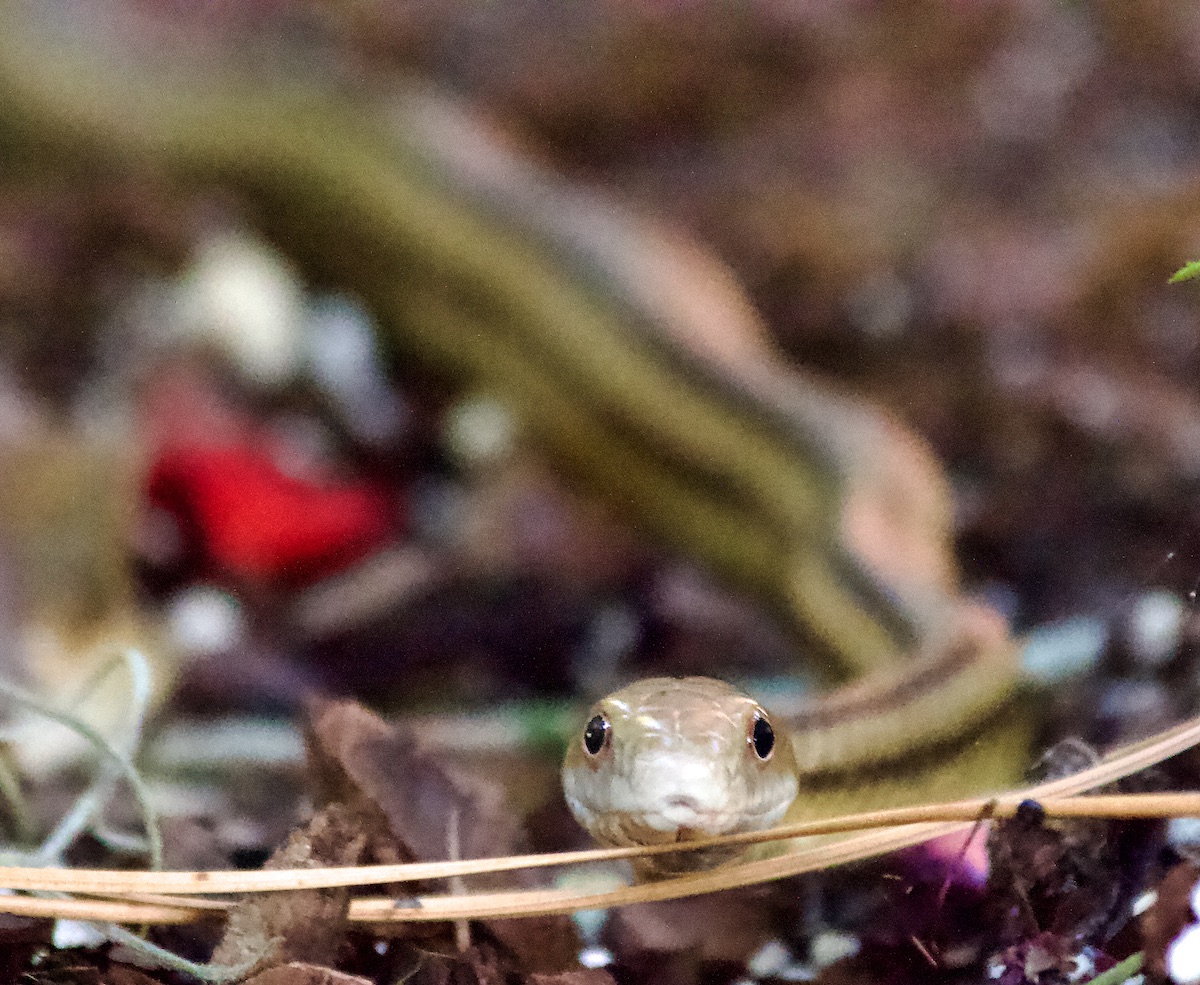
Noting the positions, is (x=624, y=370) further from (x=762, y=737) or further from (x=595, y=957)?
(x=595, y=957)

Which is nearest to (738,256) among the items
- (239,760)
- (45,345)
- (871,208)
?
(871,208)

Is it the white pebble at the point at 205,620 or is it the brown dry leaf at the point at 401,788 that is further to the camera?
the white pebble at the point at 205,620

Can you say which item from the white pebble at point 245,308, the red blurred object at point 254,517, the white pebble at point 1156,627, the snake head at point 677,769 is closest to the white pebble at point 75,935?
the snake head at point 677,769

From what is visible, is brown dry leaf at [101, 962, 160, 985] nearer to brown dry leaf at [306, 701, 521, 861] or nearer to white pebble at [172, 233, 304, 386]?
brown dry leaf at [306, 701, 521, 861]

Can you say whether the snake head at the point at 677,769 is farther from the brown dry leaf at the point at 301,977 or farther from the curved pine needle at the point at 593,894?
the brown dry leaf at the point at 301,977

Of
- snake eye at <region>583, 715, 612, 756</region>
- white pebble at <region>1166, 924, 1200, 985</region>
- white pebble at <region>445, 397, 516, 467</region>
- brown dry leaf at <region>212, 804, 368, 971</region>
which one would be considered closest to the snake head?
snake eye at <region>583, 715, 612, 756</region>

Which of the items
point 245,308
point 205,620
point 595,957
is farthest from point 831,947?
point 245,308

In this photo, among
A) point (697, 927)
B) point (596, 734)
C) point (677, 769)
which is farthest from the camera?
point (596, 734)
